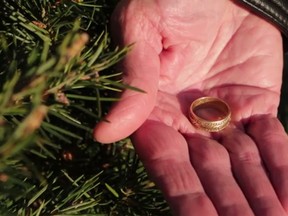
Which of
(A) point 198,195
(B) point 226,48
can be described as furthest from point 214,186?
(B) point 226,48

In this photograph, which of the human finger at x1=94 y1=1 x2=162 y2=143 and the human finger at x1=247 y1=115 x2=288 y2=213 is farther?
the human finger at x1=247 y1=115 x2=288 y2=213

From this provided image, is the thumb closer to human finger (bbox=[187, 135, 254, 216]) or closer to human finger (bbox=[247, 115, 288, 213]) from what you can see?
human finger (bbox=[187, 135, 254, 216])

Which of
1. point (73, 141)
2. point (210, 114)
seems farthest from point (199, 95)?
point (73, 141)

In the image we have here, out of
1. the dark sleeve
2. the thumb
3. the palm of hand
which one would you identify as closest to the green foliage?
the thumb

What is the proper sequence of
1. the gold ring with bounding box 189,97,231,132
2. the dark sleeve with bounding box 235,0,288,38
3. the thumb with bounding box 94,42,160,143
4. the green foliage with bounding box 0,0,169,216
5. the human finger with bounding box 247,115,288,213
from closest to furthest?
the green foliage with bounding box 0,0,169,216 → the thumb with bounding box 94,42,160,143 → the human finger with bounding box 247,115,288,213 → the gold ring with bounding box 189,97,231,132 → the dark sleeve with bounding box 235,0,288,38

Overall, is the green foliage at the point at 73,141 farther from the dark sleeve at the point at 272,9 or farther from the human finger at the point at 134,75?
the dark sleeve at the point at 272,9

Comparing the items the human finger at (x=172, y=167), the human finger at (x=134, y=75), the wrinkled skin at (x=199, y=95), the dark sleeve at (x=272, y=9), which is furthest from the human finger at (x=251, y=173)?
the dark sleeve at (x=272, y=9)
